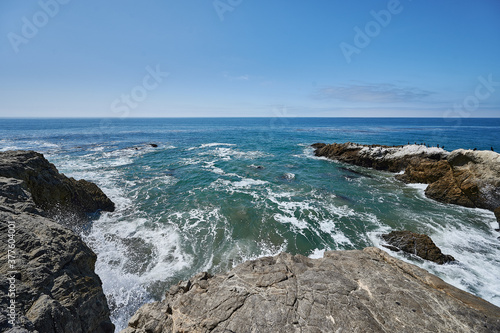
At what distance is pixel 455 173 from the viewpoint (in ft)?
67.4

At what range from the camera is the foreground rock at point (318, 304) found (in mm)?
5520

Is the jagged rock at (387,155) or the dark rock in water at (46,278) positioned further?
the jagged rock at (387,155)

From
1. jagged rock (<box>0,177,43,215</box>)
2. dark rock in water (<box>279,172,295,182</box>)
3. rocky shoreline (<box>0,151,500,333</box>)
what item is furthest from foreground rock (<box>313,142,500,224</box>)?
jagged rock (<box>0,177,43,215</box>)

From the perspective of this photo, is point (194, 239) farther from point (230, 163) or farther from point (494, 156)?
point (494, 156)

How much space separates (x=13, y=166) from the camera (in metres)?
11.5

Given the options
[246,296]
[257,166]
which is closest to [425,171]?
[257,166]

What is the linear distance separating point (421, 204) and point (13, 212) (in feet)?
90.8

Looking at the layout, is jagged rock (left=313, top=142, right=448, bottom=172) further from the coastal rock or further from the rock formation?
the rock formation

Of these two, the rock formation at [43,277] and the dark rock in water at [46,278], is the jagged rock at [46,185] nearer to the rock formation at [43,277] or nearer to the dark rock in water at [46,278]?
the rock formation at [43,277]

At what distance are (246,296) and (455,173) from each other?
85.1ft

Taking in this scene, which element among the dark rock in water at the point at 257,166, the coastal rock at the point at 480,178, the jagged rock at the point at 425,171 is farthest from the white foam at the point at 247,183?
the coastal rock at the point at 480,178

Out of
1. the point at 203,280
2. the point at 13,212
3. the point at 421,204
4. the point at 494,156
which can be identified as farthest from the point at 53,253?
the point at 494,156

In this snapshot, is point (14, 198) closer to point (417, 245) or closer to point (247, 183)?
point (247, 183)

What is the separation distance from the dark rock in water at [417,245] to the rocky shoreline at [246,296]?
215 inches
